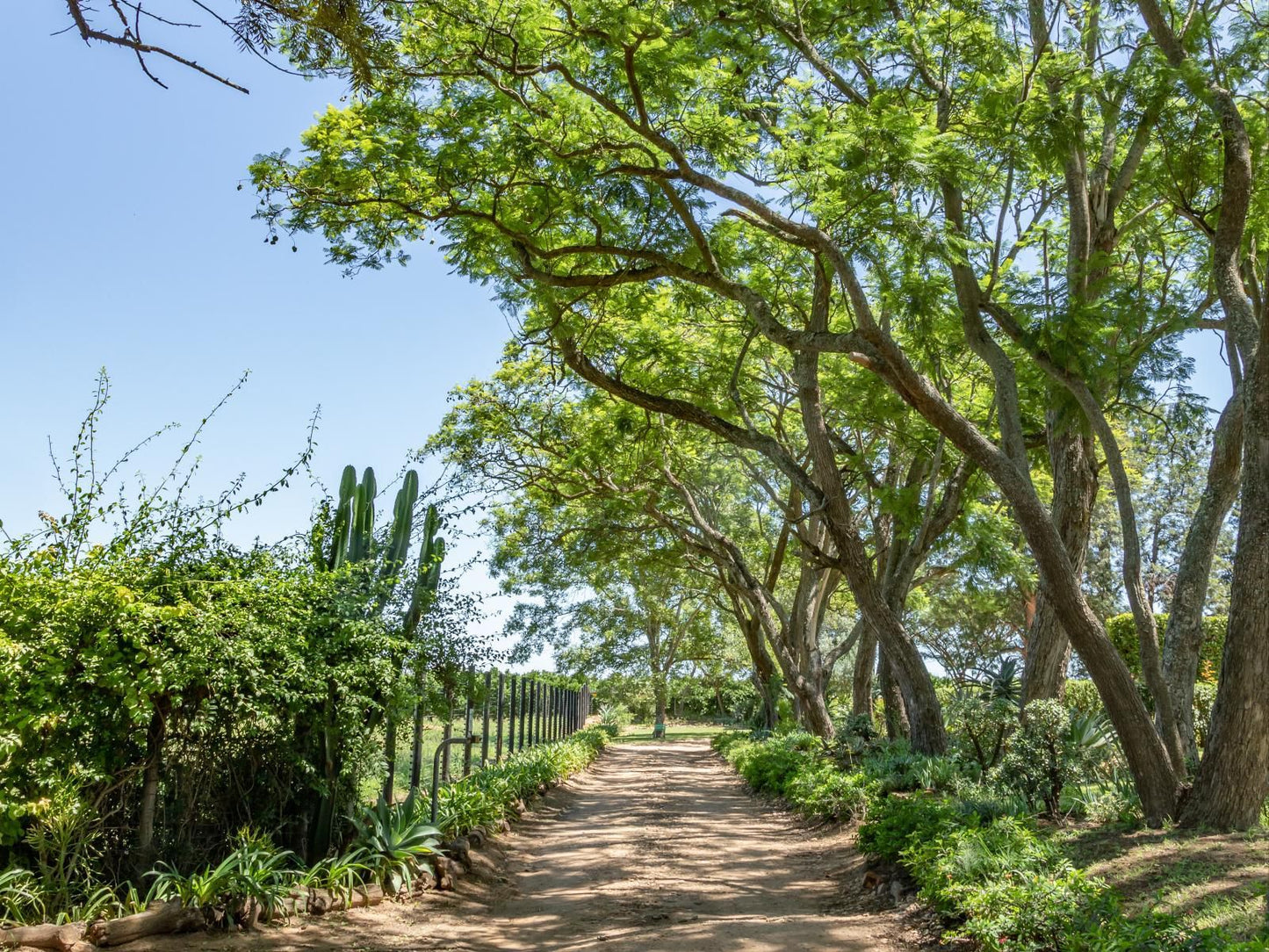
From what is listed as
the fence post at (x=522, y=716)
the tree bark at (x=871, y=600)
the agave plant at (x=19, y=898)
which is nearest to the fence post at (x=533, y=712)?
the fence post at (x=522, y=716)

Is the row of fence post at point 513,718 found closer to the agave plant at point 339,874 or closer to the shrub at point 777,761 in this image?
the agave plant at point 339,874

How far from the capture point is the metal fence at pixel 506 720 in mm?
Answer: 9555

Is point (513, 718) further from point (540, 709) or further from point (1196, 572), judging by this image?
point (1196, 572)

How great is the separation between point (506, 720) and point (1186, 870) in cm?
1574

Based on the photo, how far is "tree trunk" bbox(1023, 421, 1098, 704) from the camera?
9.45 m

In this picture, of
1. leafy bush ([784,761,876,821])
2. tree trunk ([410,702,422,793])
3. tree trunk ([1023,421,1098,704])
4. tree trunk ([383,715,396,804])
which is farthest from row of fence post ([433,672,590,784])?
tree trunk ([1023,421,1098,704])

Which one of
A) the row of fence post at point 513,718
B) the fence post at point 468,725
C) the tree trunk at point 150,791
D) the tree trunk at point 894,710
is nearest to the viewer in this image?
the tree trunk at point 150,791

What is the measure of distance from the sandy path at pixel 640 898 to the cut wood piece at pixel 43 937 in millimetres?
445

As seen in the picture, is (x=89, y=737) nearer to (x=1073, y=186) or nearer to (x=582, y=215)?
(x=582, y=215)

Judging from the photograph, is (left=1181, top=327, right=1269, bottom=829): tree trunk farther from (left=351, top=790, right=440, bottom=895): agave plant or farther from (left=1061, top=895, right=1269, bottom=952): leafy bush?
(left=351, top=790, right=440, bottom=895): agave plant

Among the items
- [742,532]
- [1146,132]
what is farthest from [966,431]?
[742,532]

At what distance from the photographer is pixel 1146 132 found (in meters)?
8.33

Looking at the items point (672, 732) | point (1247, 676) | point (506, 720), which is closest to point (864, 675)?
point (506, 720)

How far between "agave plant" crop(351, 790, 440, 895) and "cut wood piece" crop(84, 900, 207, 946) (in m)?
1.60
